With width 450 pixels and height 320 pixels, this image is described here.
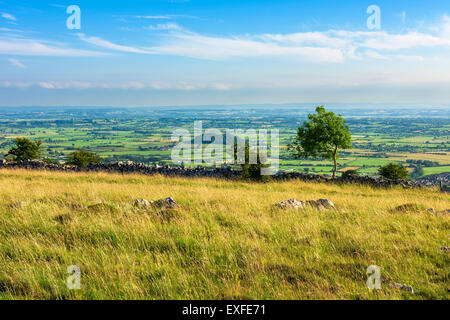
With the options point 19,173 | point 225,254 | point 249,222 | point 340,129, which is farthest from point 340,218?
point 340,129

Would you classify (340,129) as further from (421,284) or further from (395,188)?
(421,284)

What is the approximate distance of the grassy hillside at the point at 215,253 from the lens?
3.85 metres

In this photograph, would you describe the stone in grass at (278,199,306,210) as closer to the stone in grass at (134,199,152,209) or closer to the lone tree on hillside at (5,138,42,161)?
the stone in grass at (134,199,152,209)

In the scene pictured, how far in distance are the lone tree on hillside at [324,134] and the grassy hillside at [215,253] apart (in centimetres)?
2078

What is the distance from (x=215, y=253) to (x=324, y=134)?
25217mm

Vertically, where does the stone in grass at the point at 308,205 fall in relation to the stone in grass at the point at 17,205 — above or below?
below

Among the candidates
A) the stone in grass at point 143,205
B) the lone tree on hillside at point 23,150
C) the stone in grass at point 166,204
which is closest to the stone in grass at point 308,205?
the stone in grass at point 166,204

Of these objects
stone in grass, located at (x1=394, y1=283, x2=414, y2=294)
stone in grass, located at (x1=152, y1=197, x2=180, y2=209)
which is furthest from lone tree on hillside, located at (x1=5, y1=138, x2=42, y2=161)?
stone in grass, located at (x1=394, y1=283, x2=414, y2=294)

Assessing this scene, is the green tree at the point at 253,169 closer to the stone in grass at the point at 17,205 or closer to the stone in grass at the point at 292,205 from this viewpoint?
the stone in grass at the point at 292,205

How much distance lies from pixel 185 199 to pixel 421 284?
685 cm

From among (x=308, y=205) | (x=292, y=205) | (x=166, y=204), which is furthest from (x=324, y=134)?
(x=166, y=204)

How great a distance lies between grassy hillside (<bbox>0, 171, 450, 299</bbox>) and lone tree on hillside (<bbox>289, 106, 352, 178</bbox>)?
20784 millimetres

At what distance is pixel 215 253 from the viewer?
4.85 meters
